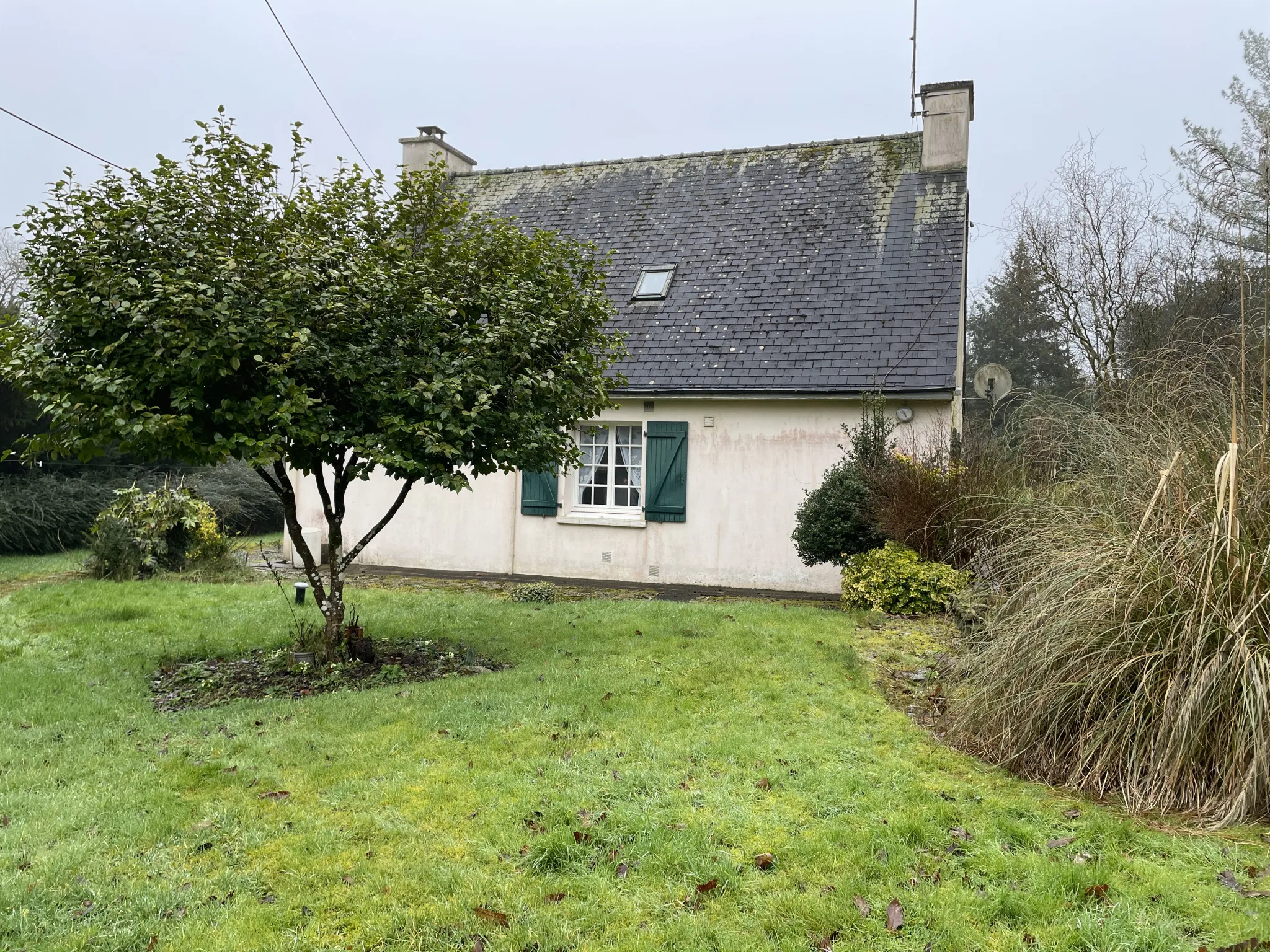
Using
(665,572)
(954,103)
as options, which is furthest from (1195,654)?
(954,103)

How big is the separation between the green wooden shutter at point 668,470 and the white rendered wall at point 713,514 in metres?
Answer: 0.09

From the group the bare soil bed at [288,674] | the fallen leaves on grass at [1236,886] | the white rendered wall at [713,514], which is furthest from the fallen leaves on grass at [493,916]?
the white rendered wall at [713,514]

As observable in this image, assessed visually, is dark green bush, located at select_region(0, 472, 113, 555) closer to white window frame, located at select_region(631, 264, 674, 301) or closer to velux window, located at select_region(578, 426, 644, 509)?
velux window, located at select_region(578, 426, 644, 509)

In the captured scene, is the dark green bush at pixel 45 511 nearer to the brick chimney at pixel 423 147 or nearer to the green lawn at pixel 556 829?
the brick chimney at pixel 423 147

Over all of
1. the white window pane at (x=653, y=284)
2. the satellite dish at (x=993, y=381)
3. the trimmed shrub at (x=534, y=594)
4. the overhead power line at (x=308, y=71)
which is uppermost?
the overhead power line at (x=308, y=71)

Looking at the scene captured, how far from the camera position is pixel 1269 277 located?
14.8 feet

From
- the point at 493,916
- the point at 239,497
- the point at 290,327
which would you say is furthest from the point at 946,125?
the point at 239,497

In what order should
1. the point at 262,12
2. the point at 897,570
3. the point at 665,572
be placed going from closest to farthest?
the point at 897,570, the point at 262,12, the point at 665,572

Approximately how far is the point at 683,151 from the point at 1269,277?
1166 centimetres

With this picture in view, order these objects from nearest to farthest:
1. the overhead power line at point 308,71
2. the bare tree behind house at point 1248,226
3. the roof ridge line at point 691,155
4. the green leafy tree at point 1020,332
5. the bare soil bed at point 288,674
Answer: the bare tree behind house at point 1248,226 → the bare soil bed at point 288,674 → the overhead power line at point 308,71 → the roof ridge line at point 691,155 → the green leafy tree at point 1020,332

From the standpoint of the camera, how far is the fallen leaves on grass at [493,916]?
2.91 meters

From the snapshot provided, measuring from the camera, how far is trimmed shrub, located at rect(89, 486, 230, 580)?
10719mm

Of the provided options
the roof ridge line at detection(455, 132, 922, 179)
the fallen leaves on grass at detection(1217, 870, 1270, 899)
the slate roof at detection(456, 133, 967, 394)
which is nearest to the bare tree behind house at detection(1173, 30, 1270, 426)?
the fallen leaves on grass at detection(1217, 870, 1270, 899)

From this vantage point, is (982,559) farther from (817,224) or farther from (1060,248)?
(1060,248)
